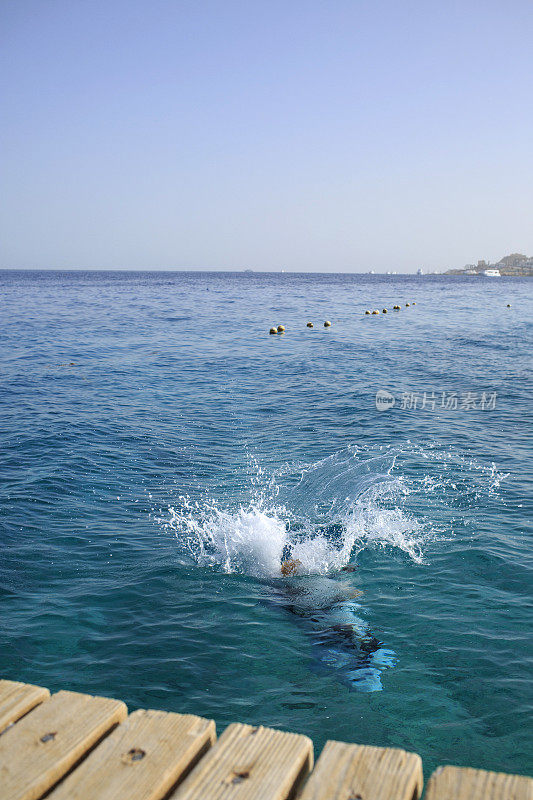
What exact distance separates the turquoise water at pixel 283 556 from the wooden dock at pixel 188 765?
389 centimetres

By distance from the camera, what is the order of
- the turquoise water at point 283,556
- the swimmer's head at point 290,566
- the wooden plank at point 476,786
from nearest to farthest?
the wooden plank at point 476,786 → the turquoise water at point 283,556 → the swimmer's head at point 290,566

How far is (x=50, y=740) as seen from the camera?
7.79ft

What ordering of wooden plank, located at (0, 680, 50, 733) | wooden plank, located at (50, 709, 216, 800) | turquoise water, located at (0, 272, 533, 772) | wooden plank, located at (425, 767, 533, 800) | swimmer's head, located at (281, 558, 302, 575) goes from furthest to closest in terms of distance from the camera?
1. swimmer's head, located at (281, 558, 302, 575)
2. turquoise water, located at (0, 272, 533, 772)
3. wooden plank, located at (0, 680, 50, 733)
4. wooden plank, located at (50, 709, 216, 800)
5. wooden plank, located at (425, 767, 533, 800)

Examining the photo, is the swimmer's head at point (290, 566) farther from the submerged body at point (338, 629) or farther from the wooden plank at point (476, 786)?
the wooden plank at point (476, 786)

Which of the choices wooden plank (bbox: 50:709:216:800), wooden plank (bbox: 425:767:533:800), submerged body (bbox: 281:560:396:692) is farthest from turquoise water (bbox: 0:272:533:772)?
wooden plank (bbox: 425:767:533:800)

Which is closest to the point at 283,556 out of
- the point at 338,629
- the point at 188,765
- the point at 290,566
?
the point at 290,566

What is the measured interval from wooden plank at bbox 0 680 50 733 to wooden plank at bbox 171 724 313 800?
0.84 m

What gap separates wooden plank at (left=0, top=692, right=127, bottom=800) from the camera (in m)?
2.18

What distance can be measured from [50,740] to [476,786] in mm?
1621

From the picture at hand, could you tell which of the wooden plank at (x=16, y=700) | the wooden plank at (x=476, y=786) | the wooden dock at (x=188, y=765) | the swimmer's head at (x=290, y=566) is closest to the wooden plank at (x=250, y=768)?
the wooden dock at (x=188, y=765)

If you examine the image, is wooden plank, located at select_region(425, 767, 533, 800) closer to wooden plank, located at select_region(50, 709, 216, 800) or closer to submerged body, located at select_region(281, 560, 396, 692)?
wooden plank, located at select_region(50, 709, 216, 800)

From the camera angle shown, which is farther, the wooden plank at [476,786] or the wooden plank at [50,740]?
the wooden plank at [50,740]

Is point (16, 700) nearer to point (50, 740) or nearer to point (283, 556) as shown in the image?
point (50, 740)

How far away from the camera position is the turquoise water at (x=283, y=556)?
6.34 meters
